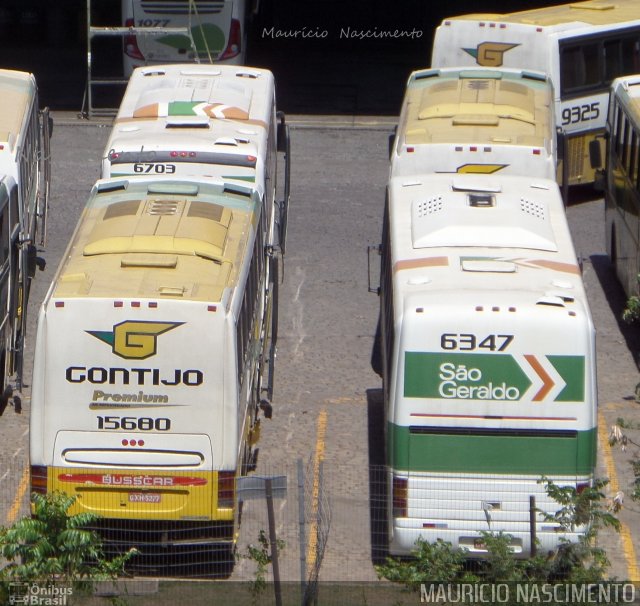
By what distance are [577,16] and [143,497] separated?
13342 millimetres

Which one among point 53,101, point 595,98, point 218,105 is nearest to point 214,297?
point 218,105

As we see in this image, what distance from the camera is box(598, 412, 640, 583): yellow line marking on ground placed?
37.2 feet

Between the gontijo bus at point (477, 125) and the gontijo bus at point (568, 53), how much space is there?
97.2 inches

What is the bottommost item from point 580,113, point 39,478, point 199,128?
point 39,478

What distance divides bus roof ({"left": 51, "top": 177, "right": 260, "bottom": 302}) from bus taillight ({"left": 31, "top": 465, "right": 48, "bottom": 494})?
1374 millimetres

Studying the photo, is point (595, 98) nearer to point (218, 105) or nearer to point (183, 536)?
point (218, 105)

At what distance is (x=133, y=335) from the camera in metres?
10.6

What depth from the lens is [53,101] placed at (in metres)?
26.2

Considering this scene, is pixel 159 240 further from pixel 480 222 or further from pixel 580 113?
pixel 580 113

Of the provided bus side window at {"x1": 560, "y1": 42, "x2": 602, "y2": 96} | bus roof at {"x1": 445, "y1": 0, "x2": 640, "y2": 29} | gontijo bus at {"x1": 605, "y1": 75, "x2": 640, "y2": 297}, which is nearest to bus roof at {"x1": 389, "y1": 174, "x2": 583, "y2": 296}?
gontijo bus at {"x1": 605, "y1": 75, "x2": 640, "y2": 297}

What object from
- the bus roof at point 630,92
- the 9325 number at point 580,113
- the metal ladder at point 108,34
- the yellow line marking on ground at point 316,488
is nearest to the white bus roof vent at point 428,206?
the yellow line marking on ground at point 316,488

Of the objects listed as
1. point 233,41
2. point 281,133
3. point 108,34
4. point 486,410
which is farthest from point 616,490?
point 108,34

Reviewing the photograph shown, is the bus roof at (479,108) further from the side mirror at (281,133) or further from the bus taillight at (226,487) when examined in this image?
the bus taillight at (226,487)

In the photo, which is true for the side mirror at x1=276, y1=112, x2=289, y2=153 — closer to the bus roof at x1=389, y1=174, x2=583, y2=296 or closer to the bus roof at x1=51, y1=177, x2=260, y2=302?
the bus roof at x1=51, y1=177, x2=260, y2=302
